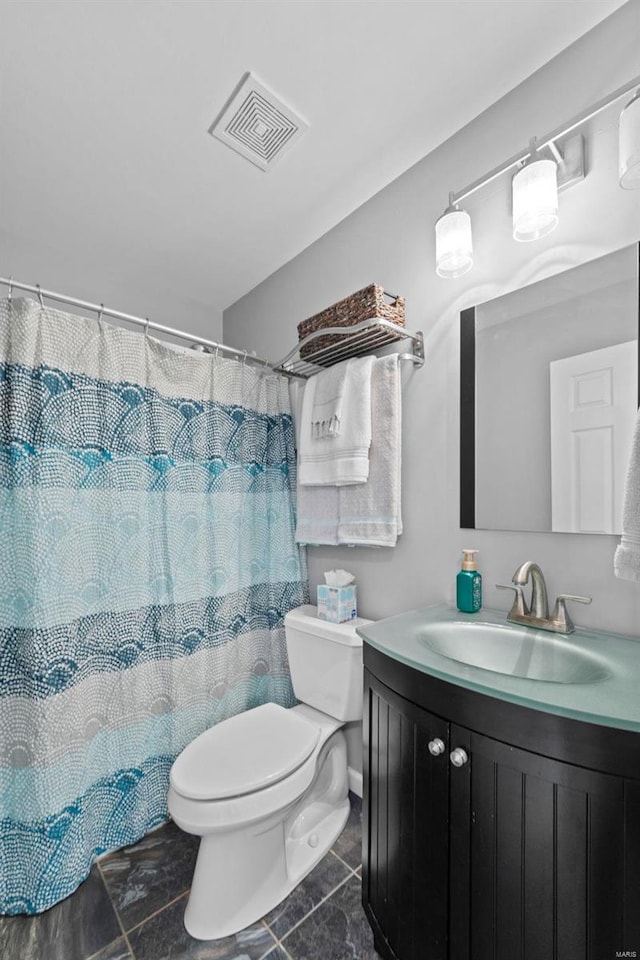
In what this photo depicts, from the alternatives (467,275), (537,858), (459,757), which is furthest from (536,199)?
(537,858)

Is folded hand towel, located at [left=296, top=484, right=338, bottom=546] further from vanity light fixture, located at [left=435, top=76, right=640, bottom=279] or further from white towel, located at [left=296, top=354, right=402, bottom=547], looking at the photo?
vanity light fixture, located at [left=435, top=76, right=640, bottom=279]

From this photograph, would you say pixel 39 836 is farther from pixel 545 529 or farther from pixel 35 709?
pixel 545 529

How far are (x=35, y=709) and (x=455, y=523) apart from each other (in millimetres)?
1412

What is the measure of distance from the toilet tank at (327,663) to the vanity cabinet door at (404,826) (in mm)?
374

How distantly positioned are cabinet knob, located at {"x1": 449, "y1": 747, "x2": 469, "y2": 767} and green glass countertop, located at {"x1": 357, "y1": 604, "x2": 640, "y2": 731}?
0.13 m

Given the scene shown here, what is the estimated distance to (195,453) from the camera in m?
1.76

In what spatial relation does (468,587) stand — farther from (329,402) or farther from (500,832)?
(329,402)

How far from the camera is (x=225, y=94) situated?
4.30ft

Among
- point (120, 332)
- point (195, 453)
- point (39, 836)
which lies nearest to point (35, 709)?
point (39, 836)

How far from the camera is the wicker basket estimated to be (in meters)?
1.48

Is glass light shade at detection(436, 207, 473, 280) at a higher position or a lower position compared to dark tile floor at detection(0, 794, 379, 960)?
higher

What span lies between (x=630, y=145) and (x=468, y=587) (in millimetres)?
1118

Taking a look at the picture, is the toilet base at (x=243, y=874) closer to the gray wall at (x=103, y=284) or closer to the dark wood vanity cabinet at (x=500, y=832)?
the dark wood vanity cabinet at (x=500, y=832)

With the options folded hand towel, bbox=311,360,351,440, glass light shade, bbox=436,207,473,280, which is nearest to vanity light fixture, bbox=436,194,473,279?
glass light shade, bbox=436,207,473,280
